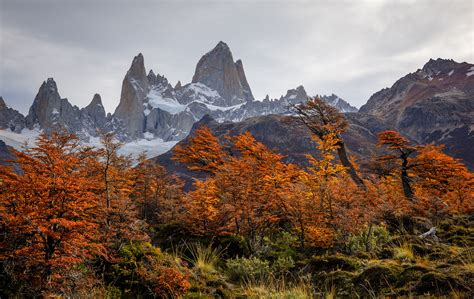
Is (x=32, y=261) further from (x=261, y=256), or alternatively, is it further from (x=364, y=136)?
(x=364, y=136)

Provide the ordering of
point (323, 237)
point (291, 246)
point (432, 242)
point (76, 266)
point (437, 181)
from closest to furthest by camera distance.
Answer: point (76, 266) → point (432, 242) → point (323, 237) → point (291, 246) → point (437, 181)

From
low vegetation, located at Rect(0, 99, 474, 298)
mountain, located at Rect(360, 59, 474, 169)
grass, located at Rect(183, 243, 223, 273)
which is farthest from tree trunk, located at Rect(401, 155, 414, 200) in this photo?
mountain, located at Rect(360, 59, 474, 169)

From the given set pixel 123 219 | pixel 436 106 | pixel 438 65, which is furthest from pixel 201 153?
pixel 438 65

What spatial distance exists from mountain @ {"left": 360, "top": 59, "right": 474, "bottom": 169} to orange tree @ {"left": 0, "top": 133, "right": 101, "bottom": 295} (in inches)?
3400

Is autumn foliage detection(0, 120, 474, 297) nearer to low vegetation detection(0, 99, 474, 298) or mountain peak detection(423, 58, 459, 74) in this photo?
low vegetation detection(0, 99, 474, 298)

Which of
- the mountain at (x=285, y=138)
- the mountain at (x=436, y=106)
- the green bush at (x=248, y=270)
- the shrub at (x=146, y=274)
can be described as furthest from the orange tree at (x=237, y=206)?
the mountain at (x=436, y=106)

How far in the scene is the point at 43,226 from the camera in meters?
4.92

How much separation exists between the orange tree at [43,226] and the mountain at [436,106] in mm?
86369

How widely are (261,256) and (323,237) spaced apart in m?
1.64

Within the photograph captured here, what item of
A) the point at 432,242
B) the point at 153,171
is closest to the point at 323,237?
the point at 432,242

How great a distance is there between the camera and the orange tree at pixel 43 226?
15.6 feet

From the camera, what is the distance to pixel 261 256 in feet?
24.6

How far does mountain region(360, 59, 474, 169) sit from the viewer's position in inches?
3553

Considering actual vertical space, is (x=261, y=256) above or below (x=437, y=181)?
below
